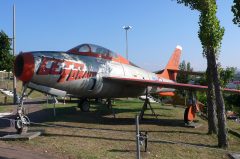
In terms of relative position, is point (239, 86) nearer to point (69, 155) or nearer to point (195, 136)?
point (195, 136)

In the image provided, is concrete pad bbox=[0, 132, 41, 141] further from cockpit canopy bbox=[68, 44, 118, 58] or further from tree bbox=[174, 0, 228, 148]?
tree bbox=[174, 0, 228, 148]

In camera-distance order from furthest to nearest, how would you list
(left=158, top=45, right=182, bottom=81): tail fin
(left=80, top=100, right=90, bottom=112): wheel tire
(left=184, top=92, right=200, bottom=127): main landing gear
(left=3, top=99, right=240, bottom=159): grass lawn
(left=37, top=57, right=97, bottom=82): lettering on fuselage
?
(left=158, top=45, right=182, bottom=81): tail fin < (left=80, top=100, right=90, bottom=112): wheel tire < (left=184, top=92, right=200, bottom=127): main landing gear < (left=37, top=57, right=97, bottom=82): lettering on fuselage < (left=3, top=99, right=240, bottom=159): grass lawn

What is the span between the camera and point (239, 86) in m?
47.7

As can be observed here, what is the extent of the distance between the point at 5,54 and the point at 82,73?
77.9ft

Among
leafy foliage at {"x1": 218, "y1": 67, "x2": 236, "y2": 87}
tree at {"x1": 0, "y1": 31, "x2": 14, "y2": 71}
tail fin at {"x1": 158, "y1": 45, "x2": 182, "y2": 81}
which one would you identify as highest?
tree at {"x1": 0, "y1": 31, "x2": 14, "y2": 71}

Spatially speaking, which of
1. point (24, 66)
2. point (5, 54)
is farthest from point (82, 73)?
point (5, 54)

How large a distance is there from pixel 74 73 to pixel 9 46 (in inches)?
981

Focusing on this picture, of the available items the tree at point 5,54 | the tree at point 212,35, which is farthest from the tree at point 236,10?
the tree at point 5,54

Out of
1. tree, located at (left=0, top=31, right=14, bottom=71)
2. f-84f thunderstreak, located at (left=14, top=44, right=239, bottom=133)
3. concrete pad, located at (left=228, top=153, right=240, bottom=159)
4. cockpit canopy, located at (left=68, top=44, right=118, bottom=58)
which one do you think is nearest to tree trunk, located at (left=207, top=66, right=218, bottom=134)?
f-84f thunderstreak, located at (left=14, top=44, right=239, bottom=133)

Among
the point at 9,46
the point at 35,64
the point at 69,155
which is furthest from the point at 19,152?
the point at 9,46

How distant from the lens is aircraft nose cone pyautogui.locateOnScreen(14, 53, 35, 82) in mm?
11922

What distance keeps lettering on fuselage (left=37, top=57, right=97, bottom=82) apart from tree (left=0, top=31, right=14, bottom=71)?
23.0m

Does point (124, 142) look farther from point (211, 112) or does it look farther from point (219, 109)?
point (211, 112)

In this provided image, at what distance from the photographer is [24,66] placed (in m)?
11.9
